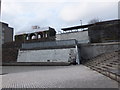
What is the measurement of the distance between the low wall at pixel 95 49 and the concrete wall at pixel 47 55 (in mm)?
1923

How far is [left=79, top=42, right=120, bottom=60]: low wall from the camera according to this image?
2305cm

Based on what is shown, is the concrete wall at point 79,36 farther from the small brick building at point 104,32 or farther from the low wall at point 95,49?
the low wall at point 95,49

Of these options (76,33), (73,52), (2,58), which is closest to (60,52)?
(73,52)

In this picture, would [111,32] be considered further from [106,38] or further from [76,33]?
[76,33]

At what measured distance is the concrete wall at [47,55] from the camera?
24.0 m

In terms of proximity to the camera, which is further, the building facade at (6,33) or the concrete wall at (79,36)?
the building facade at (6,33)

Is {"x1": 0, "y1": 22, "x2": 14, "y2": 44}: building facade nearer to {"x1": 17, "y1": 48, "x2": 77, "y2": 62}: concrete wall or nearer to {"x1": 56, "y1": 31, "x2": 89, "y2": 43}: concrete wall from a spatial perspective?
{"x1": 56, "y1": 31, "x2": 89, "y2": 43}: concrete wall

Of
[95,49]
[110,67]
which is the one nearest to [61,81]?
[110,67]

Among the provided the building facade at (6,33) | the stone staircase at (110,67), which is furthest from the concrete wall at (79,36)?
the building facade at (6,33)

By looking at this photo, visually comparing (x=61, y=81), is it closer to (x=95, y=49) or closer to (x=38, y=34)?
(x=95, y=49)

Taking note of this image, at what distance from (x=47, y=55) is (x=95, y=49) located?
24.0ft

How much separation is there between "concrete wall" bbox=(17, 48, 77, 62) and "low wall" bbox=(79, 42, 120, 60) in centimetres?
192

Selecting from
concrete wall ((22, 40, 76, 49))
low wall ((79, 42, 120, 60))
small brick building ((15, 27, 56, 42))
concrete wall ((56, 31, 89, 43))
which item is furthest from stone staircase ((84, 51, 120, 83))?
small brick building ((15, 27, 56, 42))

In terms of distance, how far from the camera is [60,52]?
25297 millimetres
